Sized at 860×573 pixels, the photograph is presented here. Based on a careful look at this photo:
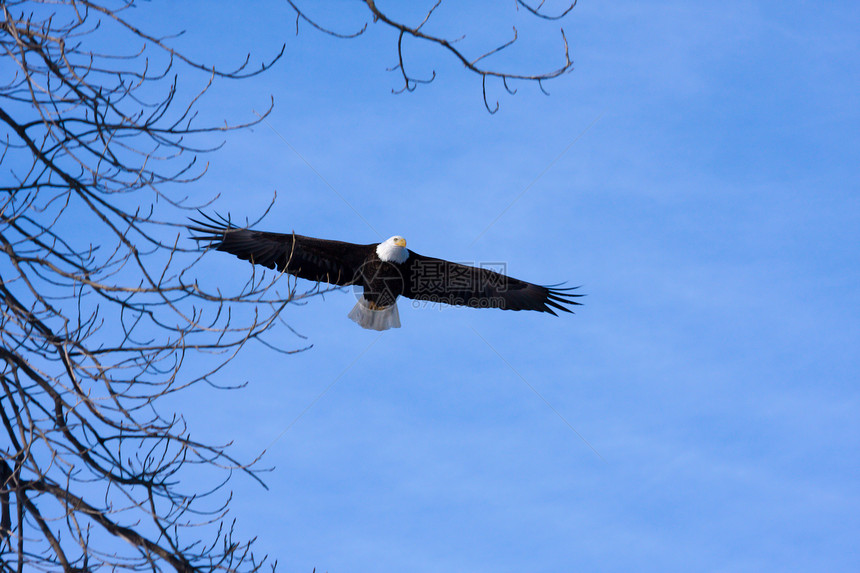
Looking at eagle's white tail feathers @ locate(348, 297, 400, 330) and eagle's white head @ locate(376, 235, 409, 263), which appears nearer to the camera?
eagle's white head @ locate(376, 235, 409, 263)

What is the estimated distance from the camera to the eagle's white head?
6676 mm

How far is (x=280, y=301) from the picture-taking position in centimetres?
281

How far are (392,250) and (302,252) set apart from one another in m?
0.75

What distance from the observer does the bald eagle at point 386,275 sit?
21.1 feet

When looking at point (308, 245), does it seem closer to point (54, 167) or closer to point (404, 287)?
point (404, 287)

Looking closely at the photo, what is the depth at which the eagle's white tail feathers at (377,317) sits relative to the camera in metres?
7.27

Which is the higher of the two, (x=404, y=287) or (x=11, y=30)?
(x=404, y=287)

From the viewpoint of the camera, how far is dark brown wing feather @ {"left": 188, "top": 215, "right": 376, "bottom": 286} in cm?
636

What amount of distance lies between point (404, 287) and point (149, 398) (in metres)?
4.30

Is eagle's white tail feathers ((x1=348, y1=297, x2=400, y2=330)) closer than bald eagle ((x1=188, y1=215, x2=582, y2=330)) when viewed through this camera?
No

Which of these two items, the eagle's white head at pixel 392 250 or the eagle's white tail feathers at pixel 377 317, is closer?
the eagle's white head at pixel 392 250

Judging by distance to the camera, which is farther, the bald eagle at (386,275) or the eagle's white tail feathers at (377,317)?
the eagle's white tail feathers at (377,317)

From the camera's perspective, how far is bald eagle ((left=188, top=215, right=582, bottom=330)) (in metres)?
6.43

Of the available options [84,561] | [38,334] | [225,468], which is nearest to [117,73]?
[38,334]
